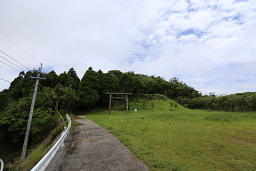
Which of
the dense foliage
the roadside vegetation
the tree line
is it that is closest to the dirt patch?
the roadside vegetation

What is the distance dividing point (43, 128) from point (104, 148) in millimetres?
10304

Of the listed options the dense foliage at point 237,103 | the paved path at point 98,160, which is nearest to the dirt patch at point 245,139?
the paved path at point 98,160

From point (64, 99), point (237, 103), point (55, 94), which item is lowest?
point (237, 103)

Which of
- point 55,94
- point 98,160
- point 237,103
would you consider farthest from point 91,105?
point 237,103

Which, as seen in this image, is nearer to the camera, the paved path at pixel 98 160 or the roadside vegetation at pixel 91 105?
the paved path at pixel 98 160

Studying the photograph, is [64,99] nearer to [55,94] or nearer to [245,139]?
[55,94]

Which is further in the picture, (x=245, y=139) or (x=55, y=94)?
(x=55, y=94)

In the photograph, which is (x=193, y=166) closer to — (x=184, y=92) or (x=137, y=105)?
(x=137, y=105)

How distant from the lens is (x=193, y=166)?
289 centimetres

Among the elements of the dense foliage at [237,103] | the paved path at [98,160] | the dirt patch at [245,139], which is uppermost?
the dense foliage at [237,103]

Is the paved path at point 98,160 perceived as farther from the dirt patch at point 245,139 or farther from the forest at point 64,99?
the forest at point 64,99

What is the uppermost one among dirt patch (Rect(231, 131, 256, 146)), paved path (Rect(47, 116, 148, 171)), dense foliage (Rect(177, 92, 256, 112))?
dense foliage (Rect(177, 92, 256, 112))

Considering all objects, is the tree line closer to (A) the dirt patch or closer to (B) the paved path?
(B) the paved path

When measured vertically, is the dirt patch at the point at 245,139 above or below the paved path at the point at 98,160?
below
